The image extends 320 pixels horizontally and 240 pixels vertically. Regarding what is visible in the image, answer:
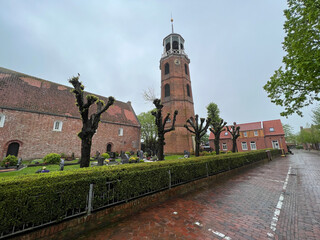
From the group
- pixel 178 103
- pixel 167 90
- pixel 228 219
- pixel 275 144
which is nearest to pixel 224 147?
pixel 275 144

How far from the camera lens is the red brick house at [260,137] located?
30422 millimetres

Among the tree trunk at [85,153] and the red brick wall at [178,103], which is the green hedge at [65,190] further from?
the red brick wall at [178,103]

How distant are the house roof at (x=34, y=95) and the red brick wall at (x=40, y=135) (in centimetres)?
91

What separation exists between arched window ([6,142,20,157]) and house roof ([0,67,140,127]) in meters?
4.15

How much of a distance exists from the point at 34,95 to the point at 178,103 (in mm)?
20899

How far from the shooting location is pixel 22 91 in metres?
16.6

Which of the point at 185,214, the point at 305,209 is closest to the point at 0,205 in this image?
the point at 185,214

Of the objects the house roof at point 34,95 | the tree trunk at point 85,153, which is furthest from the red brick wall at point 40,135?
the tree trunk at point 85,153

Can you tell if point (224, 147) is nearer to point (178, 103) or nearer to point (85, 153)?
point (178, 103)

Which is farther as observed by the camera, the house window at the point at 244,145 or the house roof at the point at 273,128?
the house window at the point at 244,145

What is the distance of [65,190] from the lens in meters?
3.46

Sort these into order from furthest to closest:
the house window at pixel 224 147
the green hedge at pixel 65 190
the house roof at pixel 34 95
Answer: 1. the house window at pixel 224 147
2. the house roof at pixel 34 95
3. the green hedge at pixel 65 190

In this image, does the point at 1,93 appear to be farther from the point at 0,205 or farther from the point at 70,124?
the point at 0,205

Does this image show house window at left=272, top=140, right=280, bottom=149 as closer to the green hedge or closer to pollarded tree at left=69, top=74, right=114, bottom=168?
the green hedge
